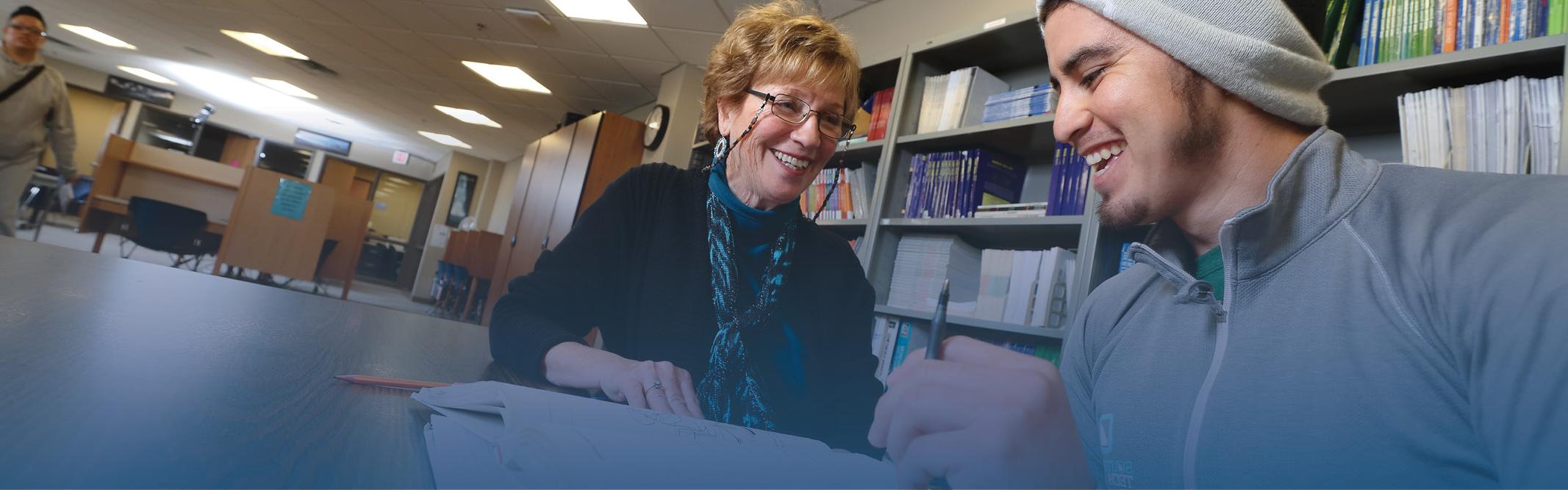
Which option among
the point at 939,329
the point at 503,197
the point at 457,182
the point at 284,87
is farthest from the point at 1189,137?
the point at 457,182

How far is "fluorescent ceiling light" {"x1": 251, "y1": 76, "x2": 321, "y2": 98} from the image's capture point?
8242 millimetres

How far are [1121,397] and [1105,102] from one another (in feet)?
1.08

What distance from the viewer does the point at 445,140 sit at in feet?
32.7

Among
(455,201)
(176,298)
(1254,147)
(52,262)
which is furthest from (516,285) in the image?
(455,201)

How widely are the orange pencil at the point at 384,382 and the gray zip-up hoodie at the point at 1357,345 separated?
19.8 inches

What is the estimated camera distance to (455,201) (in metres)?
10.8

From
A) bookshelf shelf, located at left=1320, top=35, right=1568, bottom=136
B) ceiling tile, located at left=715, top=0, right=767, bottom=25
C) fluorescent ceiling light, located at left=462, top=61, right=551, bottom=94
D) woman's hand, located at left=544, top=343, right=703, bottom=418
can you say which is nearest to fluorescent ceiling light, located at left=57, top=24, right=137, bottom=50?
fluorescent ceiling light, located at left=462, top=61, right=551, bottom=94

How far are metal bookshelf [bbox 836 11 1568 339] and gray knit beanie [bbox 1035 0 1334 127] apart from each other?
0.61 metres

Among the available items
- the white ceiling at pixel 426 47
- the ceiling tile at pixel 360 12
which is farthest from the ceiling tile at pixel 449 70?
the ceiling tile at pixel 360 12

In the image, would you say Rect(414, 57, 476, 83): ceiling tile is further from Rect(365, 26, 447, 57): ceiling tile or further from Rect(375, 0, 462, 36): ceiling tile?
Rect(375, 0, 462, 36): ceiling tile

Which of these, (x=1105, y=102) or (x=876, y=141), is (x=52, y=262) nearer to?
(x=1105, y=102)

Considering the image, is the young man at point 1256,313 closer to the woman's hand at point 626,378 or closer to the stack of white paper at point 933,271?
the woman's hand at point 626,378

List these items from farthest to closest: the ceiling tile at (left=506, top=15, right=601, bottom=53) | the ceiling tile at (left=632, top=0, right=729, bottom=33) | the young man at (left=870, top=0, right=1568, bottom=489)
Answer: the ceiling tile at (left=506, top=15, right=601, bottom=53)
the ceiling tile at (left=632, top=0, right=729, bottom=33)
the young man at (left=870, top=0, right=1568, bottom=489)

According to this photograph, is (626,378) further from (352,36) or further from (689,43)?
(352,36)
